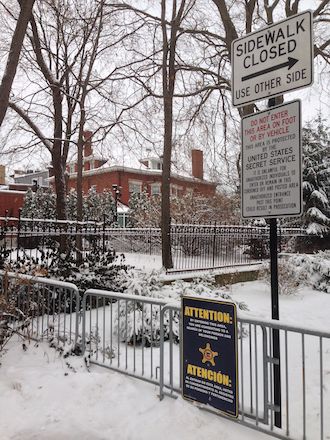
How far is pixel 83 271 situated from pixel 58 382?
3.94m

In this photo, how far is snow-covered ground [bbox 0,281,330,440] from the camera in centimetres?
359

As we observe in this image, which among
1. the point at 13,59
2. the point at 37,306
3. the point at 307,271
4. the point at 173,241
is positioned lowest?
the point at 307,271

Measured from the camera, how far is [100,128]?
16.7 m

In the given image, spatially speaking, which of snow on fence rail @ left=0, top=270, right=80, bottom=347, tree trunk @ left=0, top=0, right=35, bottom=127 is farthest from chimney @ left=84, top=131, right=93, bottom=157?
snow on fence rail @ left=0, top=270, right=80, bottom=347

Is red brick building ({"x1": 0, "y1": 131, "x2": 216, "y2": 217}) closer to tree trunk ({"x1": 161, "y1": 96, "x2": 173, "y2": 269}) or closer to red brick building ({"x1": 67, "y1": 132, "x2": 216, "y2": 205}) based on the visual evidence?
red brick building ({"x1": 67, "y1": 132, "x2": 216, "y2": 205})

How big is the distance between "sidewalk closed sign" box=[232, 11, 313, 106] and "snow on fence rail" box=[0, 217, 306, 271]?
19.0 ft

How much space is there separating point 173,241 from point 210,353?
33.8 ft

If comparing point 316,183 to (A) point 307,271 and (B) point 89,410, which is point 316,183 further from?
(B) point 89,410

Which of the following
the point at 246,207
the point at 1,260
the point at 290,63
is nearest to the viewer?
the point at 290,63

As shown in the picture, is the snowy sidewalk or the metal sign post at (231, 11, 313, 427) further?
the snowy sidewalk

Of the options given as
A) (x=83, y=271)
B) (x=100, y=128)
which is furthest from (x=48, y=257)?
(x=100, y=128)

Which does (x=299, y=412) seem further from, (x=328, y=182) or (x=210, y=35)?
(x=328, y=182)

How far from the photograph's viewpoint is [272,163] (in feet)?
11.2

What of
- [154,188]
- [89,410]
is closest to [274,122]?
[89,410]
